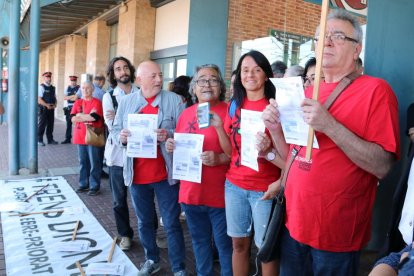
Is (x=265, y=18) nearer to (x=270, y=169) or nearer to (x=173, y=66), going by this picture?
(x=173, y=66)

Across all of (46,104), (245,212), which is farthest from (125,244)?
(46,104)

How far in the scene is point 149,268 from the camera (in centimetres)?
350

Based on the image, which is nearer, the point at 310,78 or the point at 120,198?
the point at 310,78

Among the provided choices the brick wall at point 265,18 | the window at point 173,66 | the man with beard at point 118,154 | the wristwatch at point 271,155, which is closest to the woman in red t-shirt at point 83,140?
the man with beard at point 118,154

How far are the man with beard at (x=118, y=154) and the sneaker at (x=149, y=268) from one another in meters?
0.66

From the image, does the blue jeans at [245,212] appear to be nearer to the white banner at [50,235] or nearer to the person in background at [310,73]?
the person in background at [310,73]

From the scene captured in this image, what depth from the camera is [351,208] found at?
6.00 feet

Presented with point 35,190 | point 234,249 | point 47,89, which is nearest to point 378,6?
point 234,249

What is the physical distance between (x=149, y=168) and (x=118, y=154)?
82 cm

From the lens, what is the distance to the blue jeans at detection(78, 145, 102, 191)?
20.0 ft

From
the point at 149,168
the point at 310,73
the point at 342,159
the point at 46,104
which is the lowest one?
the point at 149,168

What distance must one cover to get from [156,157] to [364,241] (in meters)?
1.90

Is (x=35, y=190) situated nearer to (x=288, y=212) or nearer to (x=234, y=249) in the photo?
(x=234, y=249)

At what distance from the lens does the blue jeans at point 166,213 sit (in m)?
3.31
